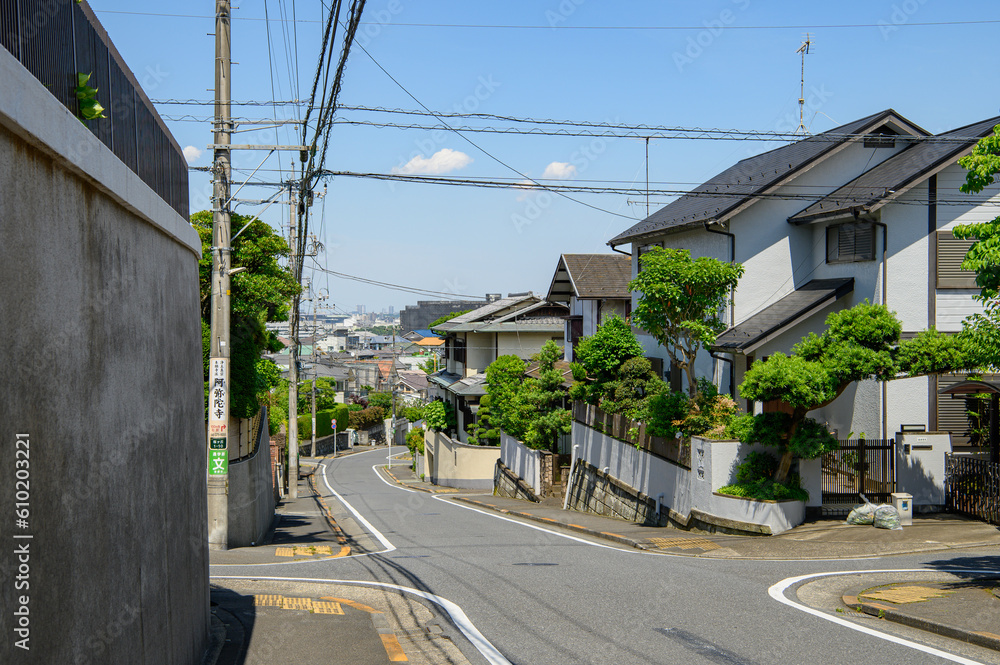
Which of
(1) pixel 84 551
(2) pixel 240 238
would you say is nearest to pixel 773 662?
(1) pixel 84 551

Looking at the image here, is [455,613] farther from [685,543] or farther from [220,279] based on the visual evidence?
[220,279]

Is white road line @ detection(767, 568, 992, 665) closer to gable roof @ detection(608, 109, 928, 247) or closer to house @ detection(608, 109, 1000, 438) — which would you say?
house @ detection(608, 109, 1000, 438)

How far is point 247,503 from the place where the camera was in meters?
18.2

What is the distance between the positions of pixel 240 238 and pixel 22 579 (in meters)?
15.6

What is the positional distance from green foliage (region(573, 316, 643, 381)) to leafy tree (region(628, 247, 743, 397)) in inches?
194

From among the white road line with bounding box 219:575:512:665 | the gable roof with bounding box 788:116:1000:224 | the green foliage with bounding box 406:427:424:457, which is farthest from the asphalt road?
the green foliage with bounding box 406:427:424:457

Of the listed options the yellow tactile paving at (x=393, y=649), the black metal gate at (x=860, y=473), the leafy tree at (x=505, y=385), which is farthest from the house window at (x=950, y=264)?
the leafy tree at (x=505, y=385)

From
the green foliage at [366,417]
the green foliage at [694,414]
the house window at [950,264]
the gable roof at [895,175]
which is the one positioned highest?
the gable roof at [895,175]

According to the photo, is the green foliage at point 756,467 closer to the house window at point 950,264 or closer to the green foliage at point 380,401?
the house window at point 950,264

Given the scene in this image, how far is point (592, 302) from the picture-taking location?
3419cm

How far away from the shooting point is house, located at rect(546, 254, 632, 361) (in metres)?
33.1

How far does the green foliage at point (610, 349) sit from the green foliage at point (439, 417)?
19742 millimetres

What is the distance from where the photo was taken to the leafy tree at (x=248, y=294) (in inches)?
706

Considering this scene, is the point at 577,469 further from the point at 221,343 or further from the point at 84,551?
the point at 84,551
